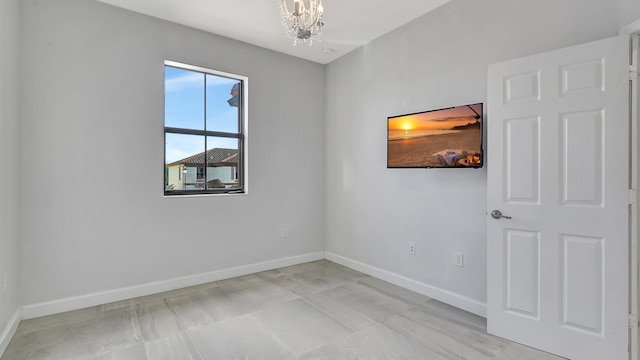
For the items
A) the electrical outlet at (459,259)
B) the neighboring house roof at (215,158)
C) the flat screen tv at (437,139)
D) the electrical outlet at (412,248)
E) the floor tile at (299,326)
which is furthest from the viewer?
the neighboring house roof at (215,158)

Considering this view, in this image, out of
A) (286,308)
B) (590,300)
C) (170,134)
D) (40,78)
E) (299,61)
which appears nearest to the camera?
(590,300)

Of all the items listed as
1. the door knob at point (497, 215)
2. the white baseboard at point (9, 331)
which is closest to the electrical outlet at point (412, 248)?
the door knob at point (497, 215)

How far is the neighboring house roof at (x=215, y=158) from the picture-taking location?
3.58 m

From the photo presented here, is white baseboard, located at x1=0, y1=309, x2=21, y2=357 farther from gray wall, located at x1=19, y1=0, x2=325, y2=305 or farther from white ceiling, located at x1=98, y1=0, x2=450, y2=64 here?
white ceiling, located at x1=98, y1=0, x2=450, y2=64

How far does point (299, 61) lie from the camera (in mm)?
4316

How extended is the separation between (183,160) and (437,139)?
2.79 meters

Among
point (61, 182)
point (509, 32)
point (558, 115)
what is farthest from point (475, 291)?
point (61, 182)

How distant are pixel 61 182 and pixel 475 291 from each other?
3906 mm

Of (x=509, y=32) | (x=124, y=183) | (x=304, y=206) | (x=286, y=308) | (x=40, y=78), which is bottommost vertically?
(x=286, y=308)

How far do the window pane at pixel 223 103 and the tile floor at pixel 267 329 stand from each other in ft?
6.38

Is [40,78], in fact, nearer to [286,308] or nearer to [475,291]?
[286,308]

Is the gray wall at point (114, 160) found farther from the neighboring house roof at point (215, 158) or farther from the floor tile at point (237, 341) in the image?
the floor tile at point (237, 341)

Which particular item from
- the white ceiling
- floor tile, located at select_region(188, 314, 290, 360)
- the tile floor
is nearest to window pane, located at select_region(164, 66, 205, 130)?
the white ceiling

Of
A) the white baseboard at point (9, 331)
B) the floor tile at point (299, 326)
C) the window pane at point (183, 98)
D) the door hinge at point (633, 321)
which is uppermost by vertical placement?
the window pane at point (183, 98)
